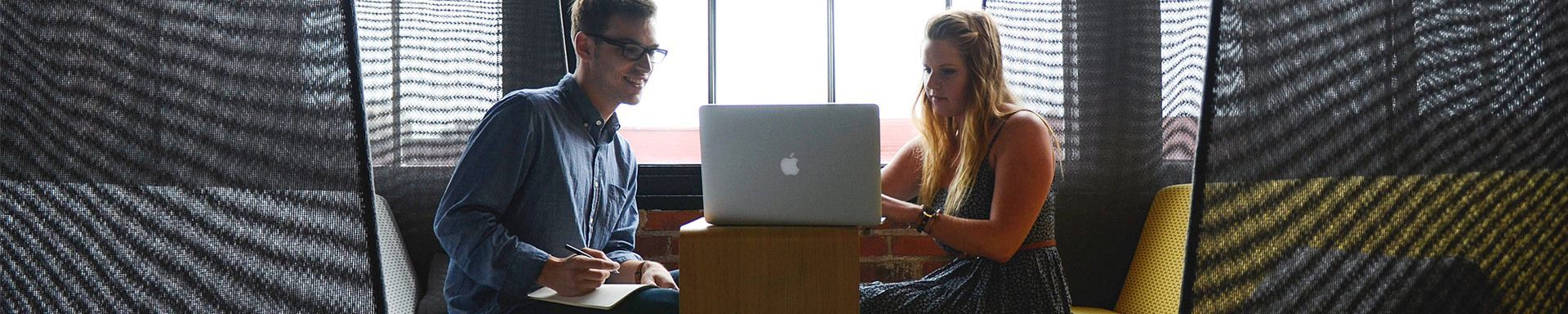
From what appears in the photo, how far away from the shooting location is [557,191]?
1949 millimetres

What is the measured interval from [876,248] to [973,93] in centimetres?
104

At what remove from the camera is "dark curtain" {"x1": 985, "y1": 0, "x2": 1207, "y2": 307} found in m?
2.75

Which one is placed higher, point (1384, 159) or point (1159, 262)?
point (1384, 159)

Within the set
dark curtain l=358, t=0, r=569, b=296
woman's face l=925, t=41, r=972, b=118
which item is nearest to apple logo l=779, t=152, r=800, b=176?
woman's face l=925, t=41, r=972, b=118

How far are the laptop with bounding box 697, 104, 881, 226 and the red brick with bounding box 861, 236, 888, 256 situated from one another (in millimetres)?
1646

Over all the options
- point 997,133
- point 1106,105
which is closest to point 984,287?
point 997,133

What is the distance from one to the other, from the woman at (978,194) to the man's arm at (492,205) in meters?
0.67

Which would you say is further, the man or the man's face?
the man's face

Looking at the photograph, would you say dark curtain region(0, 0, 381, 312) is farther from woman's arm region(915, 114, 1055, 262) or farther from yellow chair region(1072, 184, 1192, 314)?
yellow chair region(1072, 184, 1192, 314)

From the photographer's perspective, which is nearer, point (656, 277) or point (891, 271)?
point (656, 277)

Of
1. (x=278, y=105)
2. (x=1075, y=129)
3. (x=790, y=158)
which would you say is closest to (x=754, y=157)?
(x=790, y=158)

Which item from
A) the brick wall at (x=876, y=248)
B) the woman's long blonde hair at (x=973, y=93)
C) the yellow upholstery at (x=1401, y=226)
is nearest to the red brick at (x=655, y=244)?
the brick wall at (x=876, y=248)

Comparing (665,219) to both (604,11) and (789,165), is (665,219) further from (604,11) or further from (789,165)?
(789,165)

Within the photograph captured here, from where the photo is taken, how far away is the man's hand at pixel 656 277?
2.05m
